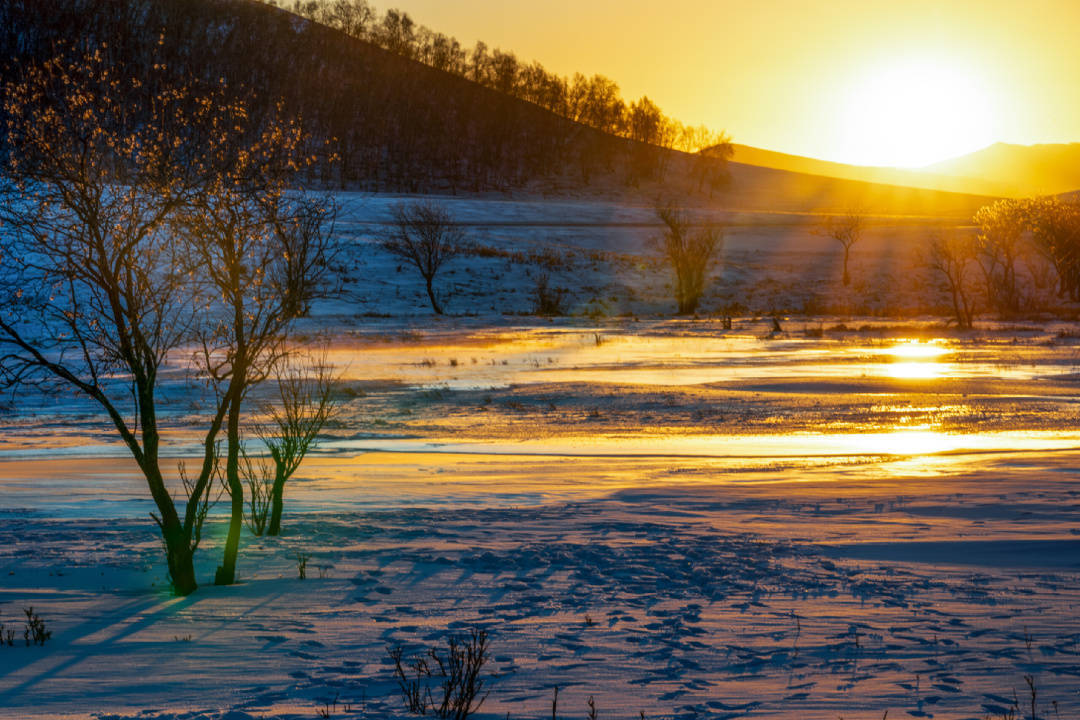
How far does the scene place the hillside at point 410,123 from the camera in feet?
485

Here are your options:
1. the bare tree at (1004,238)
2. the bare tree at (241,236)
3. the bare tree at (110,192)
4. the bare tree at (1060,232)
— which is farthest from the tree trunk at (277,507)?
the bare tree at (1060,232)

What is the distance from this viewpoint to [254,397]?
2464cm

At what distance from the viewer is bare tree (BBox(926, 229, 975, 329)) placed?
173 feet

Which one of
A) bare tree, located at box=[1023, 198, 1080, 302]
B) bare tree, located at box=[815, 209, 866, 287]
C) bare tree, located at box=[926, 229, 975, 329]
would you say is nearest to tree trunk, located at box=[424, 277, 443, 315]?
bare tree, located at box=[926, 229, 975, 329]

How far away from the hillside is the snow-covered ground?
391 feet

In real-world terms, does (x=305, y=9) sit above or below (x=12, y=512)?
above

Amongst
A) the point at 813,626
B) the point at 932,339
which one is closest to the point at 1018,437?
the point at 813,626

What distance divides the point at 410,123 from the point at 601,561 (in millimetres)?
157846

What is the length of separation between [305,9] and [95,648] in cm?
20973

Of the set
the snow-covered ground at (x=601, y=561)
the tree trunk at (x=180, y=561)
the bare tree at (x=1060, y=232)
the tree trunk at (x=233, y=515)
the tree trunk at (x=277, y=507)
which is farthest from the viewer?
the bare tree at (x=1060, y=232)

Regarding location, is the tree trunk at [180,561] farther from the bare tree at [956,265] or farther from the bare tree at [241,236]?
the bare tree at [956,265]

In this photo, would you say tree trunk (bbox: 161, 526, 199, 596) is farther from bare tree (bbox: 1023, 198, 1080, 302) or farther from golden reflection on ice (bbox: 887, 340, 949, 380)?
bare tree (bbox: 1023, 198, 1080, 302)

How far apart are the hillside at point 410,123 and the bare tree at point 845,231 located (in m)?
43.1

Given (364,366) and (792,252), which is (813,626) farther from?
(792,252)
